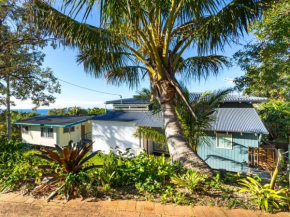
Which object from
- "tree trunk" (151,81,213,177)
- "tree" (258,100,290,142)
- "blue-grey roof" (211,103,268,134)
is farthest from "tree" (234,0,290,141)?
"tree" (258,100,290,142)

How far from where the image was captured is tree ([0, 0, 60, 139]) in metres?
5.15

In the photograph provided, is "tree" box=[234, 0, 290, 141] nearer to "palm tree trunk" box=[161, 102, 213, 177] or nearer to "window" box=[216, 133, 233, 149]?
"palm tree trunk" box=[161, 102, 213, 177]

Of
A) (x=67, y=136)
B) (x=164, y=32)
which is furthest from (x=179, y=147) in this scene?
(x=67, y=136)

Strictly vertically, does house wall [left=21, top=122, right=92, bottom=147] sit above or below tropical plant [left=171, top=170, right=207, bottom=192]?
below

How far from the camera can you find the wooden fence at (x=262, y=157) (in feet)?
25.9

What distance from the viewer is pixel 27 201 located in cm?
257

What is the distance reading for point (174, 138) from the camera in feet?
13.0

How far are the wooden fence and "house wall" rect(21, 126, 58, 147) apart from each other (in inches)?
622

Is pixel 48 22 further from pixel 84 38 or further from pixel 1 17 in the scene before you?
pixel 1 17

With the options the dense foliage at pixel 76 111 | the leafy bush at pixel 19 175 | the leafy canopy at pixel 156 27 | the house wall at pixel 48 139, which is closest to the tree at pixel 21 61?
the leafy canopy at pixel 156 27

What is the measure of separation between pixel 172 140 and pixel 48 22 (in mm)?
4198

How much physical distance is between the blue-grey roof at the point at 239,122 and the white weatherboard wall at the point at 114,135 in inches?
237

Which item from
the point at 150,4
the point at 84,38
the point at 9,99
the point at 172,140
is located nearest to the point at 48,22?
the point at 84,38

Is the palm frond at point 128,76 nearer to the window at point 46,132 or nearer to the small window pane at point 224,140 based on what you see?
the small window pane at point 224,140
